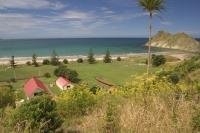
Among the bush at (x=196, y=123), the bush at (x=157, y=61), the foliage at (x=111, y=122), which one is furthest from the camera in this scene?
the bush at (x=157, y=61)

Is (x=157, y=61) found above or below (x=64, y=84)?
above

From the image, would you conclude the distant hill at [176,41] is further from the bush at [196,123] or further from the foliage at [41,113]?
the bush at [196,123]

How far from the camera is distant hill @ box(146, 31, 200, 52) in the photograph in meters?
161

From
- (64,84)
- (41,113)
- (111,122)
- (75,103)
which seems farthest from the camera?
(64,84)

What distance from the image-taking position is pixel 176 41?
171875mm

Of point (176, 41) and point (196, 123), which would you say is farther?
point (176, 41)

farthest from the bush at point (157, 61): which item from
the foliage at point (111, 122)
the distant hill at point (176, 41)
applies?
the distant hill at point (176, 41)

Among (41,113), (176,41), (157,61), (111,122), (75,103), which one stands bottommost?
(157,61)

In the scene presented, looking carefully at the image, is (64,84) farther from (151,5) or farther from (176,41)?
(176,41)

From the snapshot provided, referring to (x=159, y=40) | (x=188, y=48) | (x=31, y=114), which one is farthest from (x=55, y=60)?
(x=159, y=40)

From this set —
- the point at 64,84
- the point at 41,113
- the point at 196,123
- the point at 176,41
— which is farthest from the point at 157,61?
the point at 176,41

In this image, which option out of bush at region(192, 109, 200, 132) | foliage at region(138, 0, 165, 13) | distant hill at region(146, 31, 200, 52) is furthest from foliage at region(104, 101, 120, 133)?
distant hill at region(146, 31, 200, 52)

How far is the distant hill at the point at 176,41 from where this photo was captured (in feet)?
527

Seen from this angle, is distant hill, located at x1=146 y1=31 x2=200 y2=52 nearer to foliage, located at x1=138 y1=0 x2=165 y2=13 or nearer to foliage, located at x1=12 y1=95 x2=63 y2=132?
foliage, located at x1=138 y1=0 x2=165 y2=13
